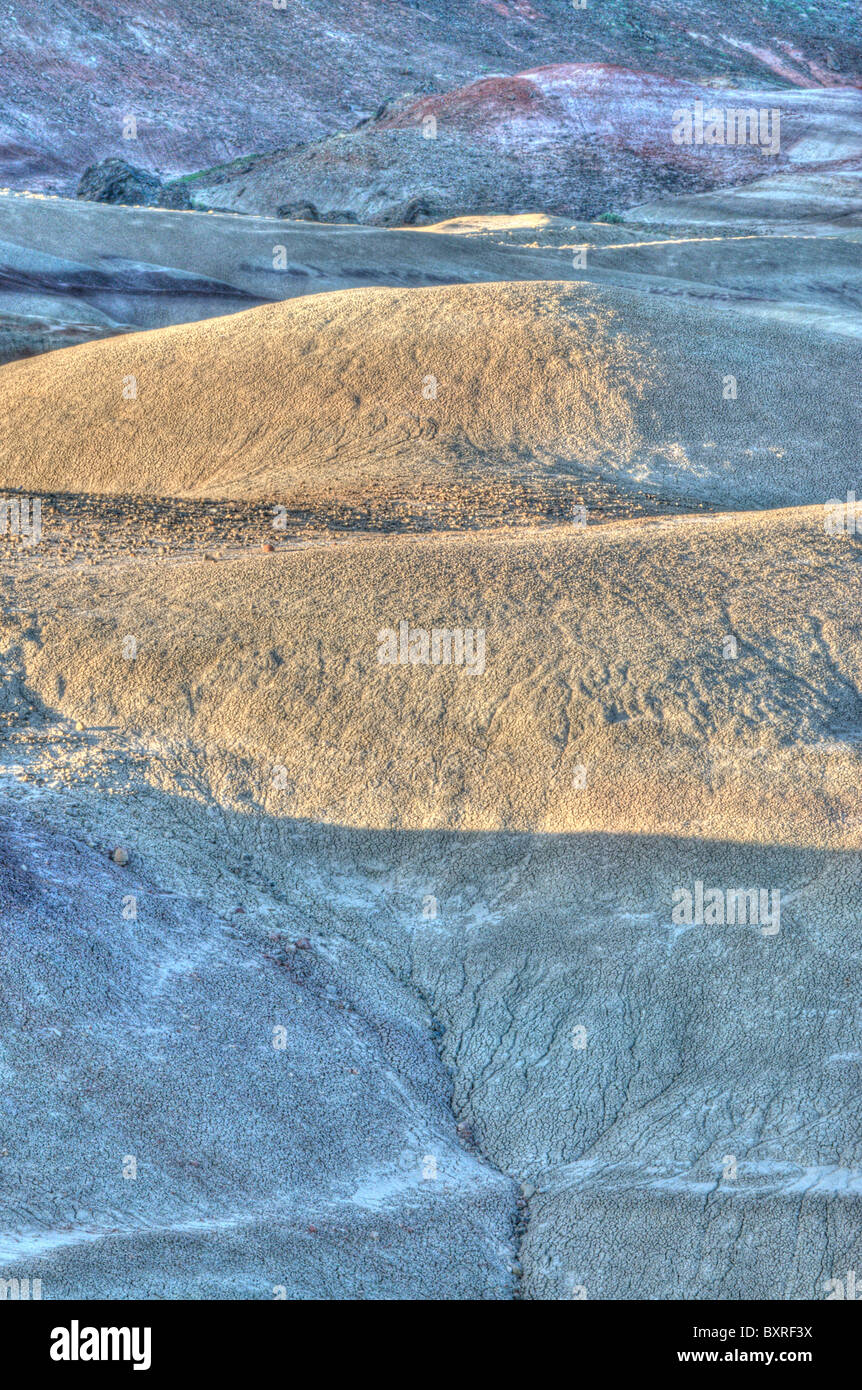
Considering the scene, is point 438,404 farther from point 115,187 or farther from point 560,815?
point 115,187

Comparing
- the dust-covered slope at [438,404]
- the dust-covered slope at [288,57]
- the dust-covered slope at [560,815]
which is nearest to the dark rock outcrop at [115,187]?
the dust-covered slope at [288,57]

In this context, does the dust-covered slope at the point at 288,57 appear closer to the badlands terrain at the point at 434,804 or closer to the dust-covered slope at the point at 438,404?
the dust-covered slope at the point at 438,404

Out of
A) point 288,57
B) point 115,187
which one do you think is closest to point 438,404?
point 115,187

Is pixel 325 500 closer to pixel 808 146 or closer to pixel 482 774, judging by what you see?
pixel 482 774

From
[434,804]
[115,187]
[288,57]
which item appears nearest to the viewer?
[434,804]

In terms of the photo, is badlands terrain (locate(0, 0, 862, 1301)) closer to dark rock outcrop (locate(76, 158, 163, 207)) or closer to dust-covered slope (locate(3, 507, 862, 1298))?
dust-covered slope (locate(3, 507, 862, 1298))

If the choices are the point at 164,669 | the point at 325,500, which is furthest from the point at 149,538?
the point at 164,669
